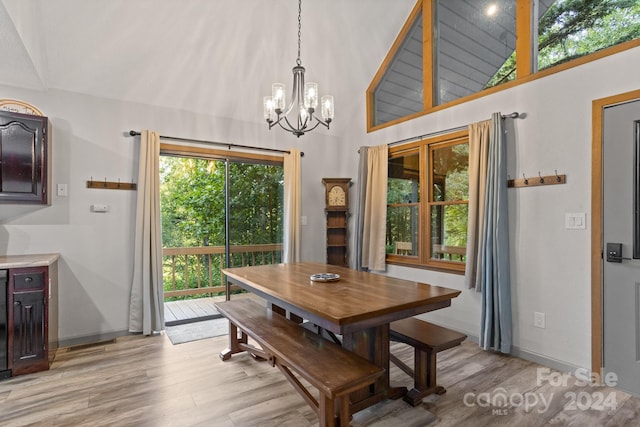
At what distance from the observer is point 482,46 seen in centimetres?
339

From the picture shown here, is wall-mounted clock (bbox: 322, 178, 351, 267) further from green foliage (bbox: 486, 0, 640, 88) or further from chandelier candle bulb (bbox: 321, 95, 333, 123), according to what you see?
green foliage (bbox: 486, 0, 640, 88)

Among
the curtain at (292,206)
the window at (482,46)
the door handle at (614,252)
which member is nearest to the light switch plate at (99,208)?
the curtain at (292,206)

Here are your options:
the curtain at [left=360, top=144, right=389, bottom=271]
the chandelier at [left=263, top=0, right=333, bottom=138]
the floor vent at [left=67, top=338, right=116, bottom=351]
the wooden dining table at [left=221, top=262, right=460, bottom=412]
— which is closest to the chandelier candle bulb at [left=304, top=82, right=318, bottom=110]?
the chandelier at [left=263, top=0, right=333, bottom=138]

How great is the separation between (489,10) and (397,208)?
2264 mm

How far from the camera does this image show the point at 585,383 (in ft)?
8.00

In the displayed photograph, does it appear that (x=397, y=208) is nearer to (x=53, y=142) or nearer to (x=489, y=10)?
(x=489, y=10)

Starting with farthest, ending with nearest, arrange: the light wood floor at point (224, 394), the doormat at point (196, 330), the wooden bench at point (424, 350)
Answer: the doormat at point (196, 330) < the wooden bench at point (424, 350) < the light wood floor at point (224, 394)

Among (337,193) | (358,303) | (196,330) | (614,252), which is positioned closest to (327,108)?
(358,303)

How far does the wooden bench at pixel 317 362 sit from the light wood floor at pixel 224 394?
0.27 meters

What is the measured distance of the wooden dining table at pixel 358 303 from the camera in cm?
167

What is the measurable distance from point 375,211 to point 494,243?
1537mm

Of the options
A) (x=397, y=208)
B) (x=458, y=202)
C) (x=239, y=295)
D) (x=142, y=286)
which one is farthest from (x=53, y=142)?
(x=458, y=202)

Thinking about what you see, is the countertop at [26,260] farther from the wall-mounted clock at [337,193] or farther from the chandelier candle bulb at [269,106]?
the wall-mounted clock at [337,193]

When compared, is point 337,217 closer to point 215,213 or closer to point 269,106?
point 215,213
